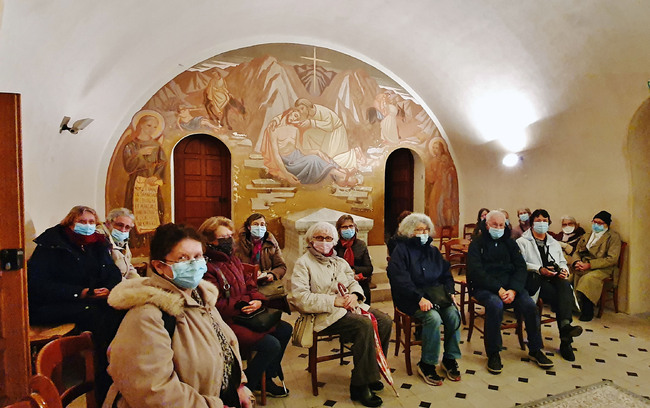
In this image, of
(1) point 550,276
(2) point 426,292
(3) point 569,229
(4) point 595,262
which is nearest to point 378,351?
(2) point 426,292

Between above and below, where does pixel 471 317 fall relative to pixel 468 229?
below

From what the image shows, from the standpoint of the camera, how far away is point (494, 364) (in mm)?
3816

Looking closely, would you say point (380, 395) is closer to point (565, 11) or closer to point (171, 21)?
point (565, 11)

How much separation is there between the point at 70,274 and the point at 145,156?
153 inches

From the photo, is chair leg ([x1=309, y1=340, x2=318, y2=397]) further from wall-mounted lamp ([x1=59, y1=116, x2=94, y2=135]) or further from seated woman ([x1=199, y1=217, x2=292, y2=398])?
wall-mounted lamp ([x1=59, y1=116, x2=94, y2=135])

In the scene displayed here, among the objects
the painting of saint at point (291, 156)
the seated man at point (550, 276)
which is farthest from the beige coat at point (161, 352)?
the painting of saint at point (291, 156)

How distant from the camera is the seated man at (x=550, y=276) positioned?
4.14 m

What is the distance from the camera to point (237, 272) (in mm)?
3217

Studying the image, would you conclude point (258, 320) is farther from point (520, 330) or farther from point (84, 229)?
point (520, 330)

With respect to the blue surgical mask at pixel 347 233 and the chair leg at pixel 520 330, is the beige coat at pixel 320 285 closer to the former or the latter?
the blue surgical mask at pixel 347 233

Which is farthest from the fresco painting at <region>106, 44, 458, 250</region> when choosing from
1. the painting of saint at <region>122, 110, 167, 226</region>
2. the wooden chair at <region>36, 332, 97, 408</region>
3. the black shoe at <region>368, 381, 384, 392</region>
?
the wooden chair at <region>36, 332, 97, 408</region>

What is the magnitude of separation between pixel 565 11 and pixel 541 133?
2491 mm

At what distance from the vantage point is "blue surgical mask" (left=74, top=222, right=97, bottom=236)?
11.3 feet

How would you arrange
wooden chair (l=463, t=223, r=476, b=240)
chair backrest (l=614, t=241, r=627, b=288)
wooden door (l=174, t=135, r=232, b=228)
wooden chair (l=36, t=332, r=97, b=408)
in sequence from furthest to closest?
wooden chair (l=463, t=223, r=476, b=240)
wooden door (l=174, t=135, r=232, b=228)
chair backrest (l=614, t=241, r=627, b=288)
wooden chair (l=36, t=332, r=97, b=408)
